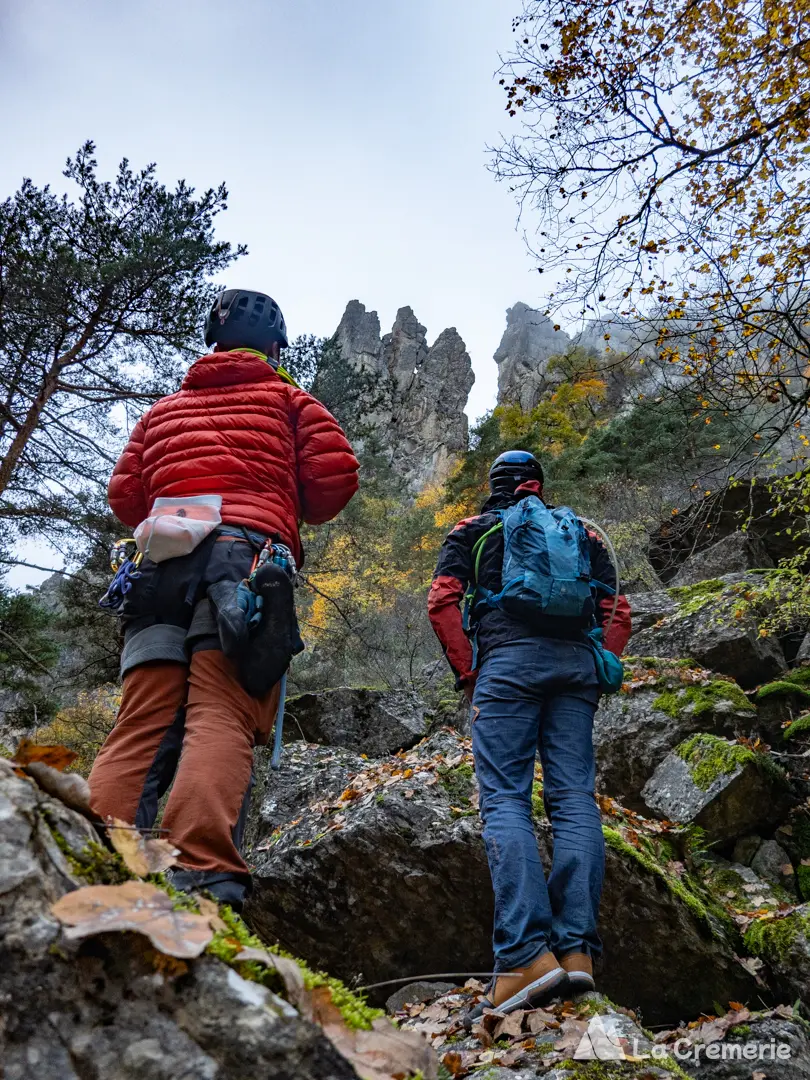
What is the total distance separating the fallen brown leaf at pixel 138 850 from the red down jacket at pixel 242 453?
189cm

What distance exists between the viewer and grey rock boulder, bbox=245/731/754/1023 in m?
3.46

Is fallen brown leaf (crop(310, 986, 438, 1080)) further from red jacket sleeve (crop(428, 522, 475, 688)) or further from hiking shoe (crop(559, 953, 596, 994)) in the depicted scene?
red jacket sleeve (crop(428, 522, 475, 688))

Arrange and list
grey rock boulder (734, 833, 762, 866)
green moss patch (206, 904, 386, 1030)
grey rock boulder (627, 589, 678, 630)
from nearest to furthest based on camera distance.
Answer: green moss patch (206, 904, 386, 1030), grey rock boulder (734, 833, 762, 866), grey rock boulder (627, 589, 678, 630)

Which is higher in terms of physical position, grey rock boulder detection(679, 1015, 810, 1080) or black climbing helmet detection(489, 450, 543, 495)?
black climbing helmet detection(489, 450, 543, 495)

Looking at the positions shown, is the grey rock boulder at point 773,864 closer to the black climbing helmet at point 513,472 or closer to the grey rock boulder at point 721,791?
the grey rock boulder at point 721,791

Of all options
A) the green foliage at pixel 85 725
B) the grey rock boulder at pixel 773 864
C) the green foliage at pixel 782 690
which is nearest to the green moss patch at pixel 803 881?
the grey rock boulder at pixel 773 864

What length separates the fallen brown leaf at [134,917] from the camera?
0.77 meters

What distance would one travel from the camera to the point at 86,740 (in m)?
15.4

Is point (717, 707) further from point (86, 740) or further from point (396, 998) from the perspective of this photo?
point (86, 740)

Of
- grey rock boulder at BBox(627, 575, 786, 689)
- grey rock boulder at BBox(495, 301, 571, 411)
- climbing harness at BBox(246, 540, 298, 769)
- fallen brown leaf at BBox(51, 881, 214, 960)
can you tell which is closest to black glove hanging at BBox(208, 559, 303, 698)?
climbing harness at BBox(246, 540, 298, 769)

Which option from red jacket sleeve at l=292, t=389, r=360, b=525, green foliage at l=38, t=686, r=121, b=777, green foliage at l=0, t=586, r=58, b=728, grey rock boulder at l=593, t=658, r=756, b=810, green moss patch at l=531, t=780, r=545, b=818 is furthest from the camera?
green foliage at l=38, t=686, r=121, b=777

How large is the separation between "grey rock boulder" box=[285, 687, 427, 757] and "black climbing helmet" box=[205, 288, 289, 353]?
18.8ft

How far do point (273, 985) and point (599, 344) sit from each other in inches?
3084

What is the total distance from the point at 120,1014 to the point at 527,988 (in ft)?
6.16
